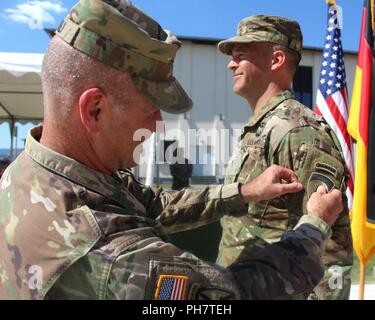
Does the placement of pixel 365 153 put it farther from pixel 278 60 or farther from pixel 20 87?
pixel 20 87

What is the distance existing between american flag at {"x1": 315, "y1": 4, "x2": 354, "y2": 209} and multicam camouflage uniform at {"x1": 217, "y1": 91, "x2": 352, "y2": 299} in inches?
129

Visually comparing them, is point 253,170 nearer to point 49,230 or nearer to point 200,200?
point 200,200

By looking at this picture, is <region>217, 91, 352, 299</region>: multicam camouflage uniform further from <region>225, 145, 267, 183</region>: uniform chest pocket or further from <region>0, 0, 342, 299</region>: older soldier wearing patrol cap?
<region>0, 0, 342, 299</region>: older soldier wearing patrol cap

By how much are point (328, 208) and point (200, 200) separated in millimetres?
522

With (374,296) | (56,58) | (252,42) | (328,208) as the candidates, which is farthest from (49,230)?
(374,296)

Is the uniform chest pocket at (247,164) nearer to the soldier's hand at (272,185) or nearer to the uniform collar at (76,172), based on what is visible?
the soldier's hand at (272,185)

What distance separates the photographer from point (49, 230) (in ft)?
2.78

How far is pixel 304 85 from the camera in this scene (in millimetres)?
21047

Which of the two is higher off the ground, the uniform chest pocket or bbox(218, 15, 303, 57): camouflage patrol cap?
bbox(218, 15, 303, 57): camouflage patrol cap

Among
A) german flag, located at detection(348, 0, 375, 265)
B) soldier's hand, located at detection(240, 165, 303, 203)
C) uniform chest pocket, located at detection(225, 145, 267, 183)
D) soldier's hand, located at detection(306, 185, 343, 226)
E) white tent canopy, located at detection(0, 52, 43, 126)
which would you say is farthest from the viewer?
white tent canopy, located at detection(0, 52, 43, 126)

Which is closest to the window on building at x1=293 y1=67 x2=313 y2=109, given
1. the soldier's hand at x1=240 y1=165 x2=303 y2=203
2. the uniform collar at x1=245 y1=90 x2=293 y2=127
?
the uniform collar at x1=245 y1=90 x2=293 y2=127

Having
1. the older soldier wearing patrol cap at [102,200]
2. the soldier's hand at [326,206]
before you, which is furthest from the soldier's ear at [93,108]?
the soldier's hand at [326,206]

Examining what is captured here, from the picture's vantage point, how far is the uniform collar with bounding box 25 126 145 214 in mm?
946

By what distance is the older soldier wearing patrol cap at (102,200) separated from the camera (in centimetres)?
83
